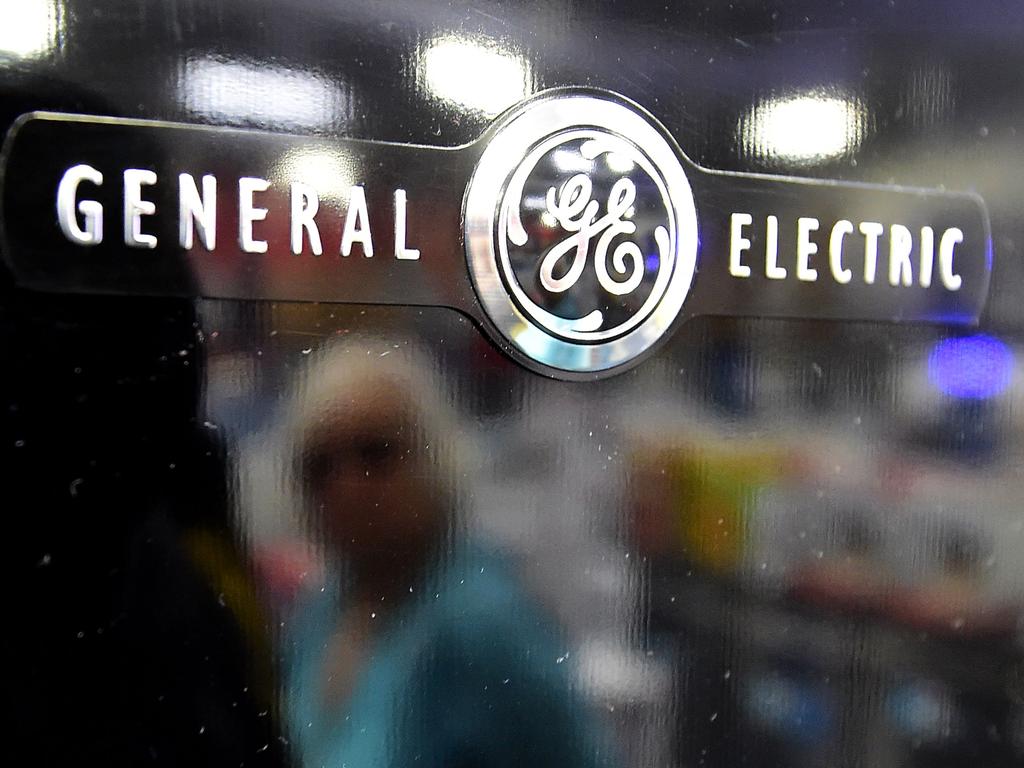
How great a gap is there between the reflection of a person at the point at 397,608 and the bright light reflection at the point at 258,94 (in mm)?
154

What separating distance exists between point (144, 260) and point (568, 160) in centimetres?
28

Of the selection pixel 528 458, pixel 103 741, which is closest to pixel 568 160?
pixel 528 458

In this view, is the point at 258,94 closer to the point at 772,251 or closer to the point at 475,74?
the point at 475,74

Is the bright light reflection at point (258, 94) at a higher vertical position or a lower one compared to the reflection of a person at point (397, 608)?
higher

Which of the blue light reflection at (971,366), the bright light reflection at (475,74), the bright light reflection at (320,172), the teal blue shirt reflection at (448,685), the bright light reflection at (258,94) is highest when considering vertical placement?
the bright light reflection at (475,74)

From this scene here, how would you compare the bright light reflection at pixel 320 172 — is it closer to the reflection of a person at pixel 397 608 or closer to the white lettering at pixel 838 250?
the reflection of a person at pixel 397 608

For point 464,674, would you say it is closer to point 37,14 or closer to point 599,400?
point 599,400

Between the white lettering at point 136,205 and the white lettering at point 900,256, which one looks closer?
the white lettering at point 136,205

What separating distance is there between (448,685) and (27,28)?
0.49 m

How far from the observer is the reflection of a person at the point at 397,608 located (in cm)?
57

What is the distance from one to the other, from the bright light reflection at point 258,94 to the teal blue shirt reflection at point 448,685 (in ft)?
1.02

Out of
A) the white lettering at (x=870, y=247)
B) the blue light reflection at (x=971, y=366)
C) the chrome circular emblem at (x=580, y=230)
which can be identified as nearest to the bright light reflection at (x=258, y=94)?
the chrome circular emblem at (x=580, y=230)

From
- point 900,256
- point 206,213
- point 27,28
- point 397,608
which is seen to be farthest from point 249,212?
point 900,256

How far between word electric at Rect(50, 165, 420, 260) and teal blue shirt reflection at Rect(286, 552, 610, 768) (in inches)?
9.1
